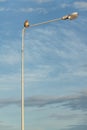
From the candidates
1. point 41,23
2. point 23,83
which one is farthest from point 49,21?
point 23,83

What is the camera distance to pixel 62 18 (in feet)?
112

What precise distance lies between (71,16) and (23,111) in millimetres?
8751

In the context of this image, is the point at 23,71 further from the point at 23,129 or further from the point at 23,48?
the point at 23,129

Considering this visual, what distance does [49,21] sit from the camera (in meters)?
36.0

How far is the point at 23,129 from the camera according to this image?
3322cm

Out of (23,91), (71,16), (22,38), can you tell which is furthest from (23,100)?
(71,16)

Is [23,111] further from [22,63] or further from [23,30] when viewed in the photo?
[23,30]

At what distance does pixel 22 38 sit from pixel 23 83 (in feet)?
13.5

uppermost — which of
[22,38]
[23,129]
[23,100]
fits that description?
[22,38]

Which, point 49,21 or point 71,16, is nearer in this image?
point 71,16

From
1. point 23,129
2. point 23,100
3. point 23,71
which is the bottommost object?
point 23,129

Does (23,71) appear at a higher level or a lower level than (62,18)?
lower

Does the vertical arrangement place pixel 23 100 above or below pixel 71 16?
below

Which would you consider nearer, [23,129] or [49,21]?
[23,129]
